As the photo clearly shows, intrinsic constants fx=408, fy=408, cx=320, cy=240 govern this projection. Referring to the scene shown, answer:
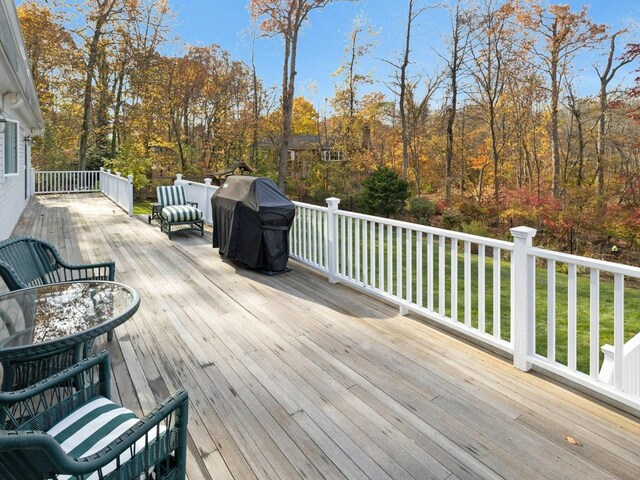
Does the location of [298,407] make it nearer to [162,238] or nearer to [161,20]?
[162,238]

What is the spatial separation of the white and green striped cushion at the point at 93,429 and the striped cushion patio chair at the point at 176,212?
6403 millimetres

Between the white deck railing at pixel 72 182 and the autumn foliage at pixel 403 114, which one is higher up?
the autumn foliage at pixel 403 114

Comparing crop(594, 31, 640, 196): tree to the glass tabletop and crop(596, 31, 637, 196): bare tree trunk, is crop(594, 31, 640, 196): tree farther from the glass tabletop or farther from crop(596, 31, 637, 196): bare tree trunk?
the glass tabletop

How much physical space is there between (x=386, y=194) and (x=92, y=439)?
1268 centimetres

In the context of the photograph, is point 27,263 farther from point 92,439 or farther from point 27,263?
point 92,439

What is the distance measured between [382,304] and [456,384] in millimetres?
1569

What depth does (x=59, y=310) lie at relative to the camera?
2268 millimetres

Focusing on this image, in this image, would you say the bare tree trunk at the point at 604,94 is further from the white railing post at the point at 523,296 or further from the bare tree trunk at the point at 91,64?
the bare tree trunk at the point at 91,64

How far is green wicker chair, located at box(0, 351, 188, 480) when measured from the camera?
992 mm

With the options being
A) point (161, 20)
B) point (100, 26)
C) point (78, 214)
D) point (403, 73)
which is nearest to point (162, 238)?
point (78, 214)

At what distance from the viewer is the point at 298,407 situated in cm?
237

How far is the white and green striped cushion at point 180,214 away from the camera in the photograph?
7.63 m

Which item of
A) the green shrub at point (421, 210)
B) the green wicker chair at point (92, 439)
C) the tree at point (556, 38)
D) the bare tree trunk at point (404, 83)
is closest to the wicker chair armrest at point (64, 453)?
the green wicker chair at point (92, 439)

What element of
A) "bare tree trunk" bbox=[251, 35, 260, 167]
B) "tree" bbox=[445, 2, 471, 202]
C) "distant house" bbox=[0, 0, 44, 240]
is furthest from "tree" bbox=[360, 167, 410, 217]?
"distant house" bbox=[0, 0, 44, 240]
